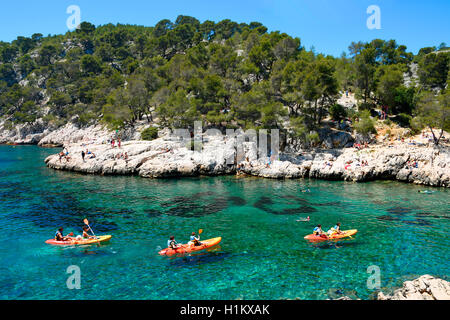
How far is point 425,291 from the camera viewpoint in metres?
13.0

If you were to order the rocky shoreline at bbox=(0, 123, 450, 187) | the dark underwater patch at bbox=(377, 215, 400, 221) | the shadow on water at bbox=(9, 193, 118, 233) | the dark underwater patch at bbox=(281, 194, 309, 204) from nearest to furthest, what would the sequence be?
the shadow on water at bbox=(9, 193, 118, 233) < the dark underwater patch at bbox=(377, 215, 400, 221) < the dark underwater patch at bbox=(281, 194, 309, 204) < the rocky shoreline at bbox=(0, 123, 450, 187)

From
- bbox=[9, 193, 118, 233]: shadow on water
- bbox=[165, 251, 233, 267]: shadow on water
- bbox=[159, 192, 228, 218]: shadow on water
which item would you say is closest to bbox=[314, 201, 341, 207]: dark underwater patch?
bbox=[159, 192, 228, 218]: shadow on water

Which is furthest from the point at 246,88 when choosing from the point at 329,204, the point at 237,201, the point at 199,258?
the point at 199,258

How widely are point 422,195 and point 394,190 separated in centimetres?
305

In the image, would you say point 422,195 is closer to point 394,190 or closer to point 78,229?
point 394,190

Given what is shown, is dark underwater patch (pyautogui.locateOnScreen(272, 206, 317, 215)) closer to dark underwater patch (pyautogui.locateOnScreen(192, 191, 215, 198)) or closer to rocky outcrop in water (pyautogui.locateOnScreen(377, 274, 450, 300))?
dark underwater patch (pyautogui.locateOnScreen(192, 191, 215, 198))

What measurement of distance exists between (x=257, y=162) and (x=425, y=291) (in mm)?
33774

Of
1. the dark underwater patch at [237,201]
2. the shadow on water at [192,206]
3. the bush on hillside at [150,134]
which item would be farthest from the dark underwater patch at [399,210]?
the bush on hillside at [150,134]

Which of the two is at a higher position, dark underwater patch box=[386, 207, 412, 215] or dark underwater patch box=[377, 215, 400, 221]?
dark underwater patch box=[386, 207, 412, 215]

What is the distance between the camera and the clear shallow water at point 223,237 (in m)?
16.2

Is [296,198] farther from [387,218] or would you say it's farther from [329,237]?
[329,237]

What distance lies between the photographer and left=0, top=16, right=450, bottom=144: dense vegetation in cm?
4966

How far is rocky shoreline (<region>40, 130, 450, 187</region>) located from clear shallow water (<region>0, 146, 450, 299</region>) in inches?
127

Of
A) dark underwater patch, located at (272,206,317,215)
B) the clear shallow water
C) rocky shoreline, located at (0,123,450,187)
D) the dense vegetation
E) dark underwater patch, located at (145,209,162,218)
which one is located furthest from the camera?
the dense vegetation
